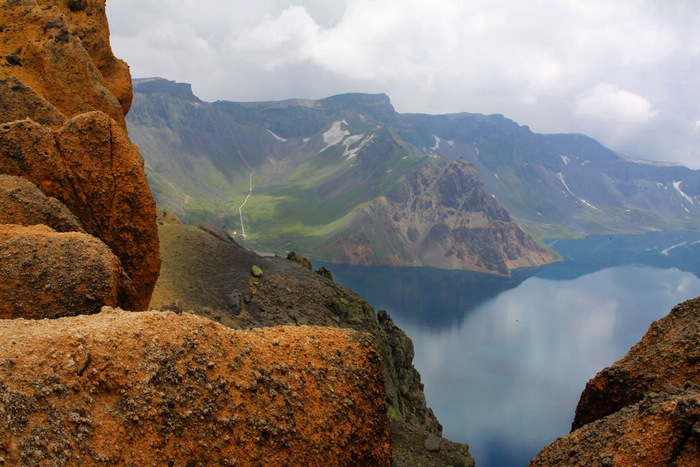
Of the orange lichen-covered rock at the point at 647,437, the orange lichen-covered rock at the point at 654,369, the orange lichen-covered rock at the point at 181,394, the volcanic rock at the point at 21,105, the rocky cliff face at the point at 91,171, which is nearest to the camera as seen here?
the orange lichen-covered rock at the point at 181,394

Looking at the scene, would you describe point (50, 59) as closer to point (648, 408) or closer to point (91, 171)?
point (91, 171)

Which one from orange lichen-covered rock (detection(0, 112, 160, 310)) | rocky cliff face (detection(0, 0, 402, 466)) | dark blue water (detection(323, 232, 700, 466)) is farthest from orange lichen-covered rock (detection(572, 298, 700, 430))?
dark blue water (detection(323, 232, 700, 466))

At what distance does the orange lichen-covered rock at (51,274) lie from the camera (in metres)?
11.6

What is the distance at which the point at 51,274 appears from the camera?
39.5ft

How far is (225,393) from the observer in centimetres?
952

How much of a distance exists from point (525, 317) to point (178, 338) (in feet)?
451

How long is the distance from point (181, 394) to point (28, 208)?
11213 mm

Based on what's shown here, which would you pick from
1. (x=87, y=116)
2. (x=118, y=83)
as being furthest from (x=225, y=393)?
(x=118, y=83)

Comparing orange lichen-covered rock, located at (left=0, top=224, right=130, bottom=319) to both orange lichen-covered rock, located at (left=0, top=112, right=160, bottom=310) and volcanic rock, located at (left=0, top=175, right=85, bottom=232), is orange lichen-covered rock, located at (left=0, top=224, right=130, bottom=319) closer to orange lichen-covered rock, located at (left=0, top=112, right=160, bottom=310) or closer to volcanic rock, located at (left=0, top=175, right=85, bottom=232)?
volcanic rock, located at (left=0, top=175, right=85, bottom=232)

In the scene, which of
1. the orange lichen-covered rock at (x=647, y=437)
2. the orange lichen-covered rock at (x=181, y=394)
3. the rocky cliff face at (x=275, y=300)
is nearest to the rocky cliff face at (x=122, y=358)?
the orange lichen-covered rock at (x=181, y=394)

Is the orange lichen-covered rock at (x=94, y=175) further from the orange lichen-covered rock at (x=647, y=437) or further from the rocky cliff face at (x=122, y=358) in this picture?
the orange lichen-covered rock at (x=647, y=437)

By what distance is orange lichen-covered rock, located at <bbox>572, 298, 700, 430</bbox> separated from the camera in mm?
13793

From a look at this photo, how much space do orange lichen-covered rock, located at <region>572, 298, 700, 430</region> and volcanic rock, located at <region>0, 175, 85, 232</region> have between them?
2107 centimetres

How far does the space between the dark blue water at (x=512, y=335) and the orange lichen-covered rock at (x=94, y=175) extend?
6153 centimetres
